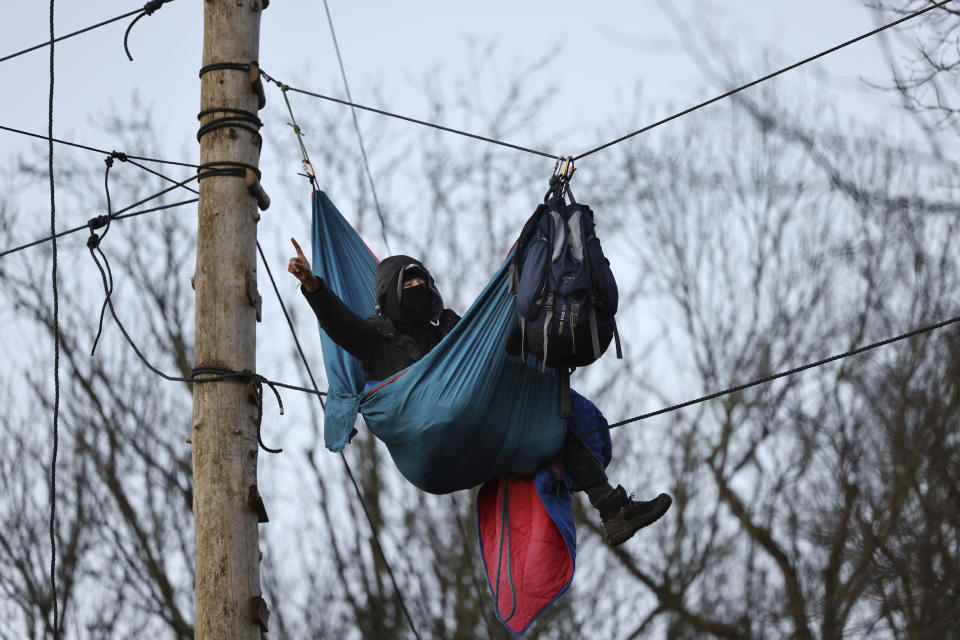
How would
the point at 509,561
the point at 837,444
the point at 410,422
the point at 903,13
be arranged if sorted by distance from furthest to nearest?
the point at 837,444 → the point at 903,13 → the point at 509,561 → the point at 410,422

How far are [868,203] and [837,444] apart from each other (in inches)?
235

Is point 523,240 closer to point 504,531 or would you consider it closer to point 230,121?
point 504,531

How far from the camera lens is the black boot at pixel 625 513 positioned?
395 cm

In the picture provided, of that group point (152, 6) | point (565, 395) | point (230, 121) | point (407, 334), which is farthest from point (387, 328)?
point (152, 6)

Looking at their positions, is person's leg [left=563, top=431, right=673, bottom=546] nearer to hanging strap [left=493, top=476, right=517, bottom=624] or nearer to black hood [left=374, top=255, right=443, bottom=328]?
hanging strap [left=493, top=476, right=517, bottom=624]

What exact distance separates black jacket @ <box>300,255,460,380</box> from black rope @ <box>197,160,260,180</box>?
0.60 meters

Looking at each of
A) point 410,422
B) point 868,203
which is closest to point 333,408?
point 410,422

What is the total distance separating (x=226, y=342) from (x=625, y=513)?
5.00ft

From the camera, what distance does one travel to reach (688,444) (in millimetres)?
11492

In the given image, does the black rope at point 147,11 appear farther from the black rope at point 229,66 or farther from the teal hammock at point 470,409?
the teal hammock at point 470,409

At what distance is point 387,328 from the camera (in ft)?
14.5

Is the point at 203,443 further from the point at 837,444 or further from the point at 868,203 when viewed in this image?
the point at 837,444

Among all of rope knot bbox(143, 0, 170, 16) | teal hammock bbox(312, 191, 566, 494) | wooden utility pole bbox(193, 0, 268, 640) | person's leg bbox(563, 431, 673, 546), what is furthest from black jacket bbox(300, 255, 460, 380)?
rope knot bbox(143, 0, 170, 16)

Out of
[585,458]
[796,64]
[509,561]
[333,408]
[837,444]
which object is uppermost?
[837,444]
